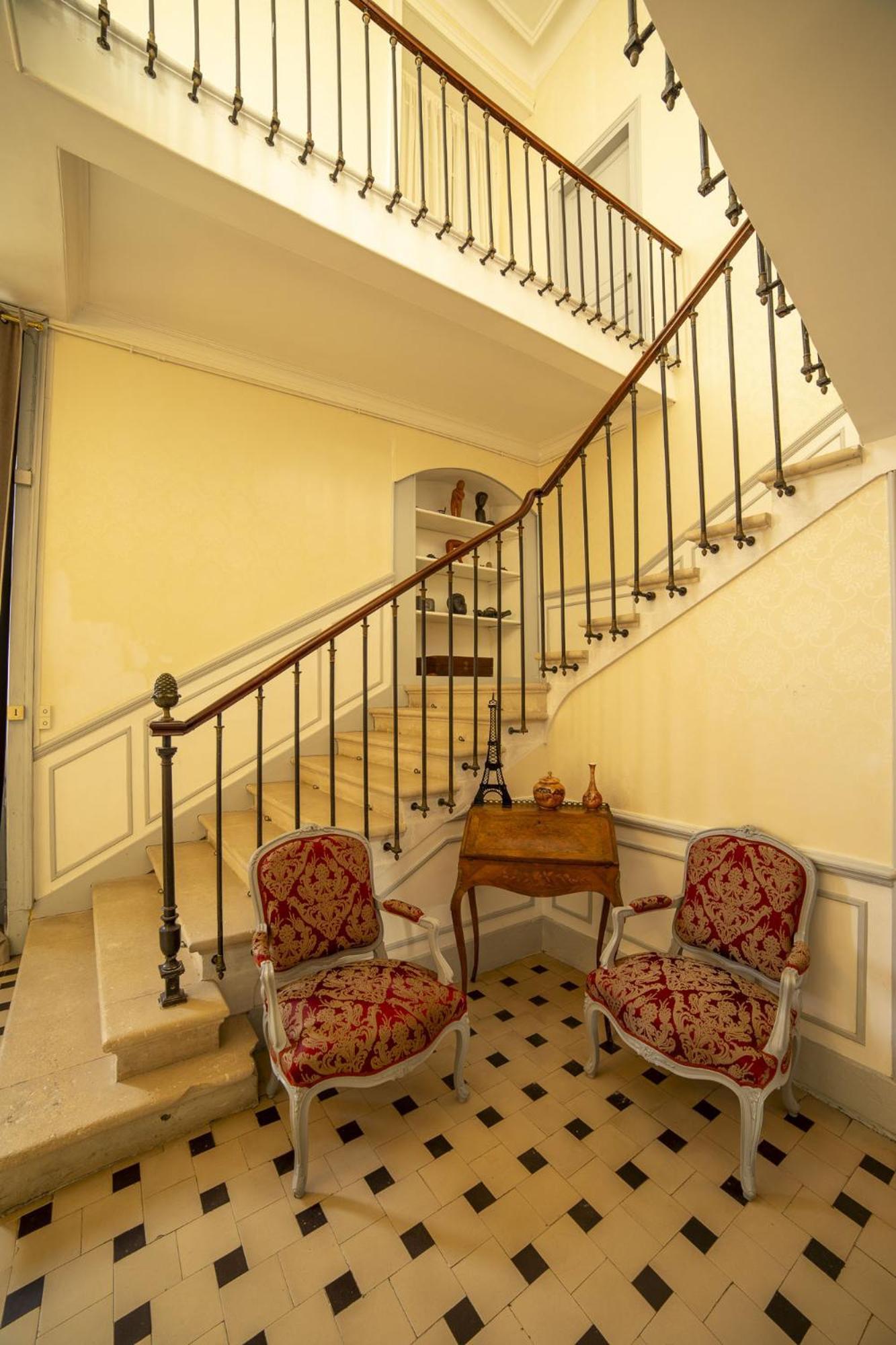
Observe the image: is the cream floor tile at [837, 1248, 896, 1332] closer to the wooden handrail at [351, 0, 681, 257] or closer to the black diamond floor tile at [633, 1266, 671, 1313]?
the black diamond floor tile at [633, 1266, 671, 1313]

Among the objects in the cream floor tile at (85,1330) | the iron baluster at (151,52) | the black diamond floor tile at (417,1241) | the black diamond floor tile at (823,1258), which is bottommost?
the black diamond floor tile at (417,1241)

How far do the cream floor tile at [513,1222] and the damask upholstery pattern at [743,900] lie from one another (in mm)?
1022

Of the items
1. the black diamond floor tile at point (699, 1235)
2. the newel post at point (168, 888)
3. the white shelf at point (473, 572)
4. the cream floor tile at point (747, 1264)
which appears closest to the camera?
the cream floor tile at point (747, 1264)

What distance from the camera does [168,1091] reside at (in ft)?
5.70

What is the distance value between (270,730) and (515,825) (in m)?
1.84

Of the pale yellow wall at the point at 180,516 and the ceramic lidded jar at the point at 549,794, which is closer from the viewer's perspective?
the ceramic lidded jar at the point at 549,794

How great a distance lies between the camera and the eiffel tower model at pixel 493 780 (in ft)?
8.48

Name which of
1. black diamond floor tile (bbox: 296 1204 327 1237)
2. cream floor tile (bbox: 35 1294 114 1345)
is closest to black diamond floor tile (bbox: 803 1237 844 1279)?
black diamond floor tile (bbox: 296 1204 327 1237)

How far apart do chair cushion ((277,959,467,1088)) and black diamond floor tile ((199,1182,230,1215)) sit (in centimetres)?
39

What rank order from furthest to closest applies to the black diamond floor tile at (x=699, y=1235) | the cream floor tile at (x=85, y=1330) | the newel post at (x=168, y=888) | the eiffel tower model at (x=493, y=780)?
1. the eiffel tower model at (x=493, y=780)
2. the newel post at (x=168, y=888)
3. the black diamond floor tile at (x=699, y=1235)
4. the cream floor tile at (x=85, y=1330)

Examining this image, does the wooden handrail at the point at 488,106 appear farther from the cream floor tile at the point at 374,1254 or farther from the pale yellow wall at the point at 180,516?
the cream floor tile at the point at 374,1254

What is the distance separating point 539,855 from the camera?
2246 mm

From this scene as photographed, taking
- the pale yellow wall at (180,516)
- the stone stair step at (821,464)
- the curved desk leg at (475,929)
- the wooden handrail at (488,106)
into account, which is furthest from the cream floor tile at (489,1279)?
the wooden handrail at (488,106)

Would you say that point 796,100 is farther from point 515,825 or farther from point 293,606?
point 293,606
